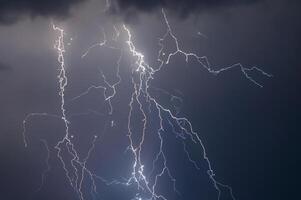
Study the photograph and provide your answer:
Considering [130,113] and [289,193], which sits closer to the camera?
[130,113]

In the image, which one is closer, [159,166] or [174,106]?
[174,106]

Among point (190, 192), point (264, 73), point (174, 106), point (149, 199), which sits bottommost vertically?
point (149, 199)

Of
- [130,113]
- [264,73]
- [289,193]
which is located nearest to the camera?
[264,73]

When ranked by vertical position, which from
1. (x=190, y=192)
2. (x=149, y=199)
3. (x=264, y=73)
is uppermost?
(x=264, y=73)

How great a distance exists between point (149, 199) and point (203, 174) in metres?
4.55

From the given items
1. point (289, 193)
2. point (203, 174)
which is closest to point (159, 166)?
point (203, 174)

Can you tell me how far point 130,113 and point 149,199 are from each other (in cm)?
400

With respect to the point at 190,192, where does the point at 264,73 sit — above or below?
above

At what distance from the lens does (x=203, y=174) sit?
25922 millimetres

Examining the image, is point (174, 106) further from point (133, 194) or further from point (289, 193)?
point (289, 193)

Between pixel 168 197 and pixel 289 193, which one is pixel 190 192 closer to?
pixel 168 197

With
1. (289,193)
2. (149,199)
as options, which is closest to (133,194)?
(149,199)

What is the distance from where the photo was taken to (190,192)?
25.0 m

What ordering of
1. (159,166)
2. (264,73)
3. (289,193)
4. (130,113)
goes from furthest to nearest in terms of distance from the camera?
(159,166), (289,193), (130,113), (264,73)
